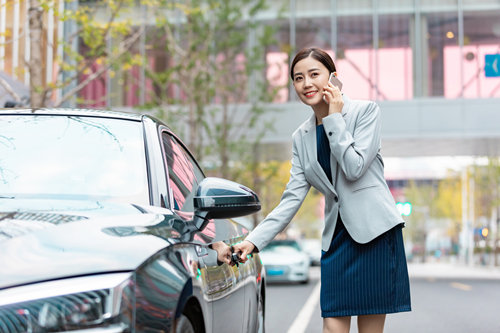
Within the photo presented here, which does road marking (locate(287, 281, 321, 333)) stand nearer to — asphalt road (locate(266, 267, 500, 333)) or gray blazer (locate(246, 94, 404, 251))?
asphalt road (locate(266, 267, 500, 333))

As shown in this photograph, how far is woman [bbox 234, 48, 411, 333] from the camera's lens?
361 centimetres

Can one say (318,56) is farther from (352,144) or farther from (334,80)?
(352,144)

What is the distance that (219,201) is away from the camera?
3.37m

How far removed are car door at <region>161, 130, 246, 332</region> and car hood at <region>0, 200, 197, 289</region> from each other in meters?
0.47

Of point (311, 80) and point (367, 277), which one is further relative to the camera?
point (311, 80)

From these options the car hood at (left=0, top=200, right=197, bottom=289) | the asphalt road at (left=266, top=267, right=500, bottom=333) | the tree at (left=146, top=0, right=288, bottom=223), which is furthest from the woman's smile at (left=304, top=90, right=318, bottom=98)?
the tree at (left=146, top=0, right=288, bottom=223)

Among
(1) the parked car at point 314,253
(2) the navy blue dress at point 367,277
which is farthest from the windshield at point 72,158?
(1) the parked car at point 314,253

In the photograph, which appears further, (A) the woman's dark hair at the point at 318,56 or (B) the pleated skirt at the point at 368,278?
(A) the woman's dark hair at the point at 318,56

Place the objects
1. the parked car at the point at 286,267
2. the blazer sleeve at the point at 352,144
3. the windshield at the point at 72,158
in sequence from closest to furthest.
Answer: the windshield at the point at 72,158 < the blazer sleeve at the point at 352,144 < the parked car at the point at 286,267

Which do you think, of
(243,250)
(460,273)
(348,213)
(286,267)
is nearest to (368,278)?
(348,213)

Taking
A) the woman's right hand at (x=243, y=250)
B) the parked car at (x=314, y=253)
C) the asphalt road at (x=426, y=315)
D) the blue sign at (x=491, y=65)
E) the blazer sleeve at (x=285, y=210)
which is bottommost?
the parked car at (x=314, y=253)

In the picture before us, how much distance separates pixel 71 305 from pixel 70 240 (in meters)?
0.25

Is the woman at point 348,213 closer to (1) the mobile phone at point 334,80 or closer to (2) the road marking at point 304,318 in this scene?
(1) the mobile phone at point 334,80

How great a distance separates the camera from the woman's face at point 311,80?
3.77 metres
